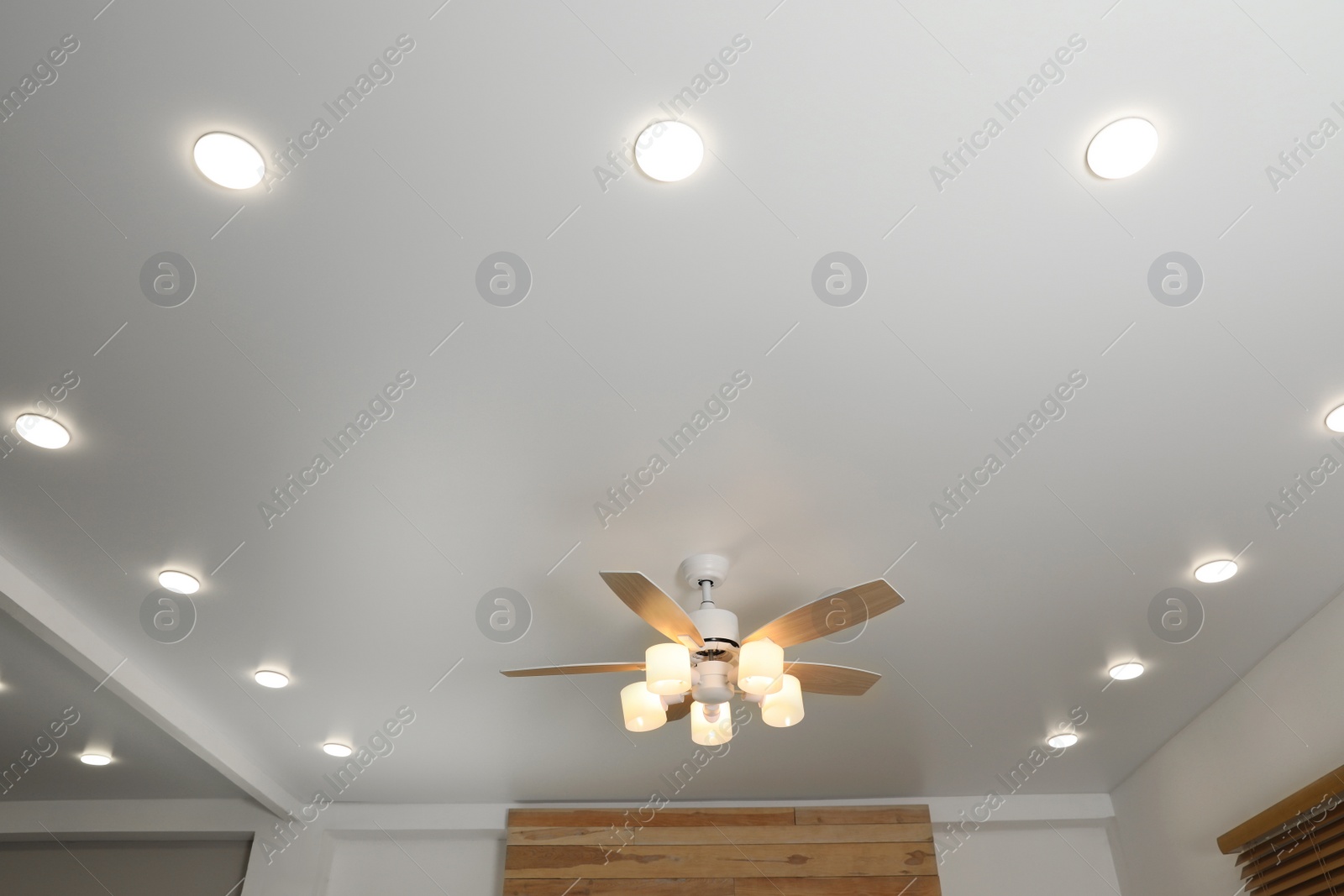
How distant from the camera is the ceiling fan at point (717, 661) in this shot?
2.22 metres

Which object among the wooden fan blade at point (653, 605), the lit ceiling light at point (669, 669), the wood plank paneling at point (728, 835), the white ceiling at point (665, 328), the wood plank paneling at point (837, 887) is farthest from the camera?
the wood plank paneling at point (728, 835)

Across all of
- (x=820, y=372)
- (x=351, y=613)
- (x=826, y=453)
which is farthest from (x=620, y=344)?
(x=351, y=613)

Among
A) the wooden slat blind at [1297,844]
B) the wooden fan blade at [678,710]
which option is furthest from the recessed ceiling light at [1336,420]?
the wooden fan blade at [678,710]

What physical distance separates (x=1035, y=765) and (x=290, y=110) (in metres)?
3.99

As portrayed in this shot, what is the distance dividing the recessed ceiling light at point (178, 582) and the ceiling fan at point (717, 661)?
3.49 ft

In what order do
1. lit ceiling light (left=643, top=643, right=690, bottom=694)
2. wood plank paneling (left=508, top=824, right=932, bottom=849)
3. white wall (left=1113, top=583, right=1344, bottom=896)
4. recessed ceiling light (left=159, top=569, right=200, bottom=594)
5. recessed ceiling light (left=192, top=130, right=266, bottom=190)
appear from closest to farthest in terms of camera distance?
1. recessed ceiling light (left=192, top=130, right=266, bottom=190)
2. lit ceiling light (left=643, top=643, right=690, bottom=694)
3. recessed ceiling light (left=159, top=569, right=200, bottom=594)
4. white wall (left=1113, top=583, right=1344, bottom=896)
5. wood plank paneling (left=508, top=824, right=932, bottom=849)

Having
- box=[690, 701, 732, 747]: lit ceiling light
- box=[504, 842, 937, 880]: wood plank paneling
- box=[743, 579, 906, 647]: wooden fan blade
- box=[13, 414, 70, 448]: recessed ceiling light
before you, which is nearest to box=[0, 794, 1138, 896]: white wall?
box=[504, 842, 937, 880]: wood plank paneling

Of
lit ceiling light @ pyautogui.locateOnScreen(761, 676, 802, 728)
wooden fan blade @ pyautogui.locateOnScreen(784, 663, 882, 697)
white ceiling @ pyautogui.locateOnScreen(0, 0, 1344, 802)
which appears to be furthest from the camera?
wooden fan blade @ pyautogui.locateOnScreen(784, 663, 882, 697)

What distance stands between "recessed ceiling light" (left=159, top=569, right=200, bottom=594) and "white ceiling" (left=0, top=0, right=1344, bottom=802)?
5 centimetres

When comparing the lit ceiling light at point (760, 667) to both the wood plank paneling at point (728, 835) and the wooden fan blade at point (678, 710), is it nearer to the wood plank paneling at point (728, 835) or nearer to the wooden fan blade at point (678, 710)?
the wooden fan blade at point (678, 710)

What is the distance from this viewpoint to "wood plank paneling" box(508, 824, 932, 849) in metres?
4.25

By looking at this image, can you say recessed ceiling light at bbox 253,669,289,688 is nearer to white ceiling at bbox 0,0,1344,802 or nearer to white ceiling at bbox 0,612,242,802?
white ceiling at bbox 0,0,1344,802

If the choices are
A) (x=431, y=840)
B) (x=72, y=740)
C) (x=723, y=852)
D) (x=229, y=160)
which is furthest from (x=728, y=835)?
(x=229, y=160)

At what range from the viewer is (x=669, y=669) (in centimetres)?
222
